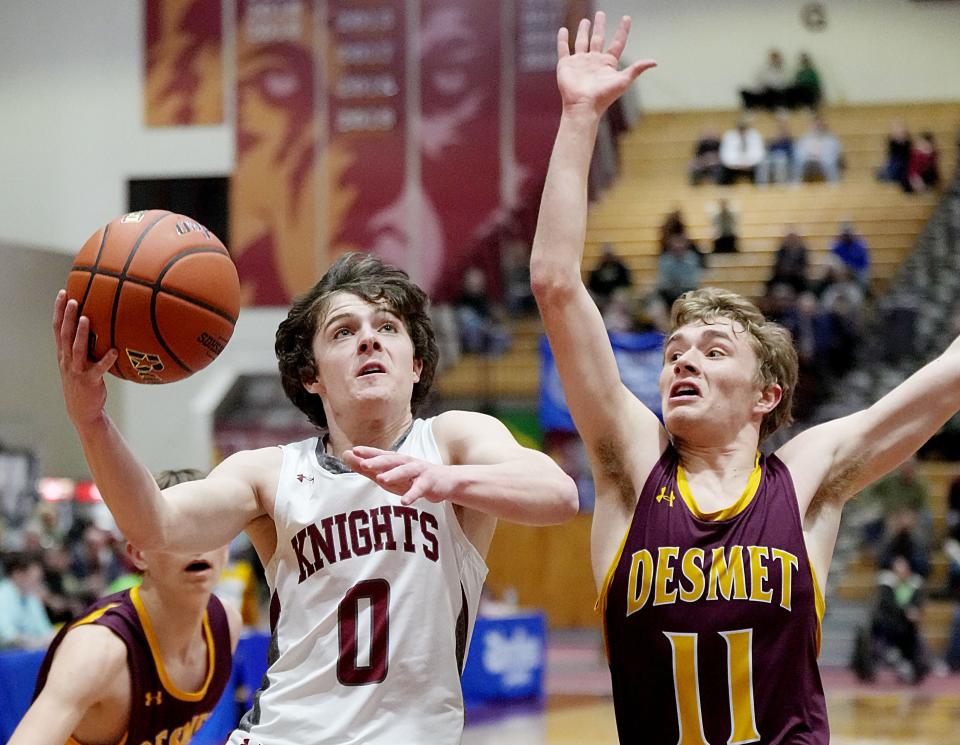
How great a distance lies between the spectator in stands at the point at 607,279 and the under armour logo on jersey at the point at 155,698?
13.5 m

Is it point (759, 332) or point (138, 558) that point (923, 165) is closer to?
point (759, 332)

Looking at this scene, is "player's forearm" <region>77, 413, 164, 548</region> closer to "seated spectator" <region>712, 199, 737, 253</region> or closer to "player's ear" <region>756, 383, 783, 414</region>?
"player's ear" <region>756, 383, 783, 414</region>

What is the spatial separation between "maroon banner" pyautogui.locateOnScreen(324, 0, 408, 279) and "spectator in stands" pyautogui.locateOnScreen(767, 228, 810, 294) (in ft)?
17.5

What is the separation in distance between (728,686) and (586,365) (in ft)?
2.72

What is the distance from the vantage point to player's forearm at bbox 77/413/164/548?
2.68 m

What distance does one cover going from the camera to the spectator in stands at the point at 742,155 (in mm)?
19594

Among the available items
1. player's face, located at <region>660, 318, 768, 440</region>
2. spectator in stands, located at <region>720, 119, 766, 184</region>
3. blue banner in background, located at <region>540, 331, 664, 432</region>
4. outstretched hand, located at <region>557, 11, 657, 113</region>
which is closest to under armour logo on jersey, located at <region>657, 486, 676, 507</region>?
player's face, located at <region>660, 318, 768, 440</region>

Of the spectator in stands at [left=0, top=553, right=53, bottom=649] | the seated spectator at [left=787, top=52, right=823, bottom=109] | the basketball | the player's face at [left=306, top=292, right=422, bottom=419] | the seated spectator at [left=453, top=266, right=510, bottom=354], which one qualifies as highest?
the seated spectator at [left=787, top=52, right=823, bottom=109]

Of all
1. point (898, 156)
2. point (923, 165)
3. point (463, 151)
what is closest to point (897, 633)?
point (923, 165)

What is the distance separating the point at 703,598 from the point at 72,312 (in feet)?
5.16

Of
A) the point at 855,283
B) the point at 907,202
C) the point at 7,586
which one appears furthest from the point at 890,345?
the point at 7,586

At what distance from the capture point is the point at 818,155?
1959cm

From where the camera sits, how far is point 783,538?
10.4ft

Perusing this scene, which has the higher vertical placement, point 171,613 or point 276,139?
point 276,139
